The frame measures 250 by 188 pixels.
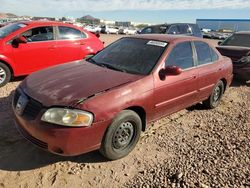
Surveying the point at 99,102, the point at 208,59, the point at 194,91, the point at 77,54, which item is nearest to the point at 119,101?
the point at 99,102

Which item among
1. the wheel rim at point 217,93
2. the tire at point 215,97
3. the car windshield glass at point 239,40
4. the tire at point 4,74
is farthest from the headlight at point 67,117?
the car windshield glass at point 239,40

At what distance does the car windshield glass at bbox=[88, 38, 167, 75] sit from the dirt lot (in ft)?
3.86

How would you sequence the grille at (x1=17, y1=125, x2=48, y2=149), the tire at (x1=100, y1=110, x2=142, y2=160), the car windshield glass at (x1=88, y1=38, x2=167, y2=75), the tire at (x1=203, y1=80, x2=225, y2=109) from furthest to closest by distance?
1. the tire at (x1=203, y1=80, x2=225, y2=109)
2. the car windshield glass at (x1=88, y1=38, x2=167, y2=75)
3. the tire at (x1=100, y1=110, x2=142, y2=160)
4. the grille at (x1=17, y1=125, x2=48, y2=149)

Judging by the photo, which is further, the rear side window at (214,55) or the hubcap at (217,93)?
the hubcap at (217,93)

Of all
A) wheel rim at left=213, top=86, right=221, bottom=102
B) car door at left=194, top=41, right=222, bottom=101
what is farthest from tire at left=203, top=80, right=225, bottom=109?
car door at left=194, top=41, right=222, bottom=101

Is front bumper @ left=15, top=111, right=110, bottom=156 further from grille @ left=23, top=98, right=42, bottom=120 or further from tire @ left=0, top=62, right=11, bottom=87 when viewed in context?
tire @ left=0, top=62, right=11, bottom=87

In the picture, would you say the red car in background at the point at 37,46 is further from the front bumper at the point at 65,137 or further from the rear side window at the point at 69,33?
the front bumper at the point at 65,137

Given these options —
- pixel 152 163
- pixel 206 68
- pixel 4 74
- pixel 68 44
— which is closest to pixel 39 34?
pixel 68 44

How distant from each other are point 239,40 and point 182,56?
5.85m

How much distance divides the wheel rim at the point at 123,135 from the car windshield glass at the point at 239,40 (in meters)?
7.03

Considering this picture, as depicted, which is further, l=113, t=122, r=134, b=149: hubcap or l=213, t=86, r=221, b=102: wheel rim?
l=213, t=86, r=221, b=102: wheel rim

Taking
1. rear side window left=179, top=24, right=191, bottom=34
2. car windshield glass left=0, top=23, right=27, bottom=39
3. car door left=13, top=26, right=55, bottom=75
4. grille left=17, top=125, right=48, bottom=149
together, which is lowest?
rear side window left=179, top=24, right=191, bottom=34

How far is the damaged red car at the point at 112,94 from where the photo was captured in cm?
339

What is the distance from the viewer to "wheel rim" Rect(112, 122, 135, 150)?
12.5 ft
